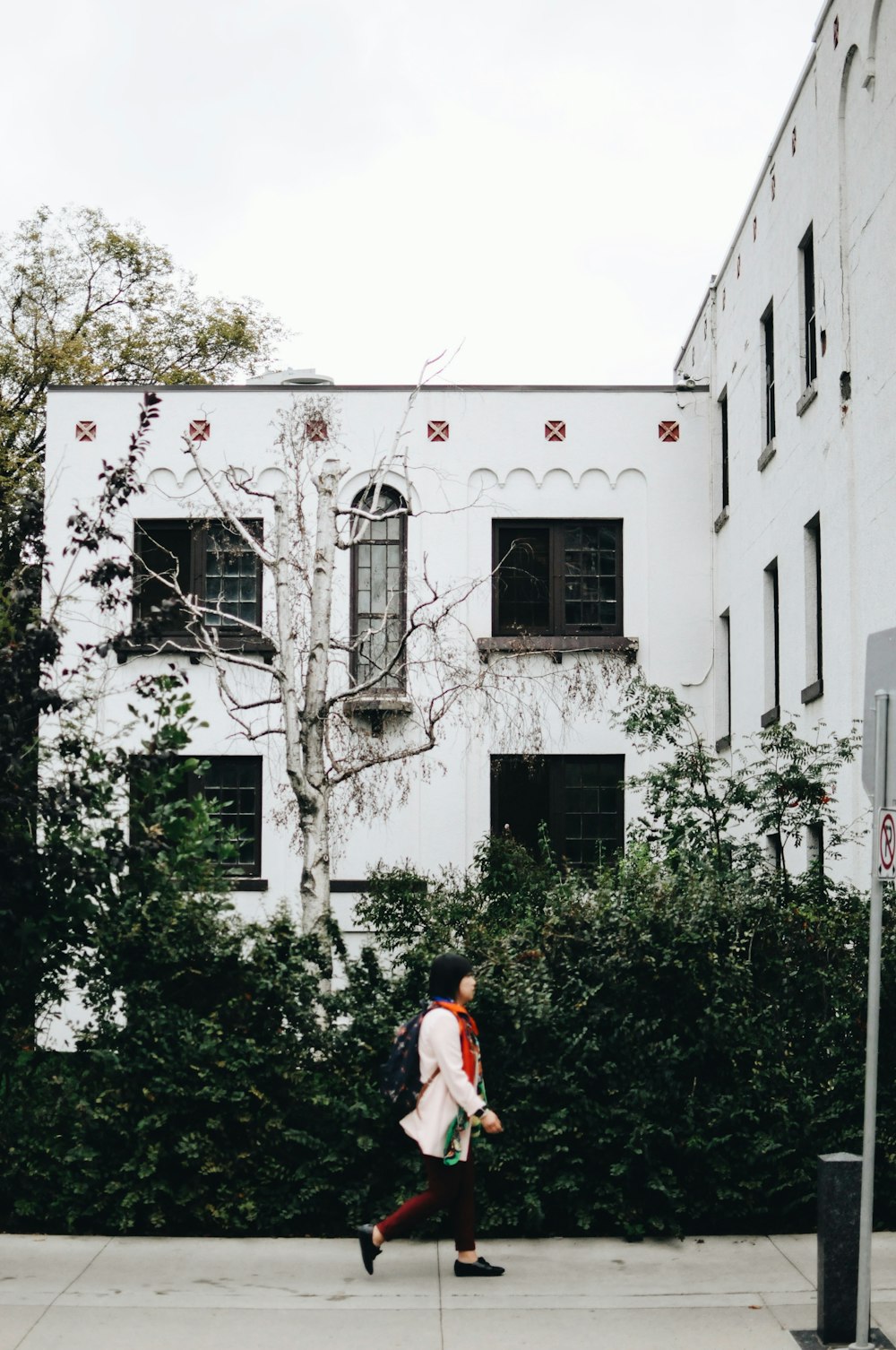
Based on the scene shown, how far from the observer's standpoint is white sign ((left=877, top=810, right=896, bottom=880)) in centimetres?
666

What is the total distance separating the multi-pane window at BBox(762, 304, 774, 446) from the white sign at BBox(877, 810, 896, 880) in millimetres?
10703

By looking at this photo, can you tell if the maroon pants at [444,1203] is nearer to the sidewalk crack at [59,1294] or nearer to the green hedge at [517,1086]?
the green hedge at [517,1086]

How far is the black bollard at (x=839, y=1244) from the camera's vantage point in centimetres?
675

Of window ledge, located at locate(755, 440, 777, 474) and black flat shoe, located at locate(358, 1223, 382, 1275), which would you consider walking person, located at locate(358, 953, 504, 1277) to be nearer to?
black flat shoe, located at locate(358, 1223, 382, 1275)

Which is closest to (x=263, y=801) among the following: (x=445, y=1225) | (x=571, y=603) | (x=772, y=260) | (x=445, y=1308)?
(x=571, y=603)

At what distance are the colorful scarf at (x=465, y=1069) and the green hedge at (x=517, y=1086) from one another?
897mm

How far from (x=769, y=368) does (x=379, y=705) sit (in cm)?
617

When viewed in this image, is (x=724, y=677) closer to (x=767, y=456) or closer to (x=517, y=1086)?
(x=767, y=456)

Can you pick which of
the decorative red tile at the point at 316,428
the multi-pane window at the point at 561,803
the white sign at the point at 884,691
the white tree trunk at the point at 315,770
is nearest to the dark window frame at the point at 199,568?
the decorative red tile at the point at 316,428

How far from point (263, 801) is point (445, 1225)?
10.6 m

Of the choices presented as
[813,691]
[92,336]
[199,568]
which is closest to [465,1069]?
[813,691]

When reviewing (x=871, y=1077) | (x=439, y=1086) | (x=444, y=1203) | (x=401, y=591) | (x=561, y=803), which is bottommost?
(x=444, y=1203)

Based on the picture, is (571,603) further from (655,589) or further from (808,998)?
(808,998)

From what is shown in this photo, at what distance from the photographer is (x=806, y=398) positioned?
14625 millimetres
